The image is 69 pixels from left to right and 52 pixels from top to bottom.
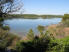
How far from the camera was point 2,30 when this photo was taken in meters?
7.54

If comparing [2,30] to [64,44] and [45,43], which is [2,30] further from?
[64,44]

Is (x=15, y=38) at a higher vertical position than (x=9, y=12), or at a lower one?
lower

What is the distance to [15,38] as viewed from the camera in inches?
345

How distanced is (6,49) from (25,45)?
38.7 inches

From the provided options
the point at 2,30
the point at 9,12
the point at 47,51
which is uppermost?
the point at 9,12

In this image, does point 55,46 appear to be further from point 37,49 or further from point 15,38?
point 15,38

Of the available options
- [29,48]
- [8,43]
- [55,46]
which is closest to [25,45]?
[29,48]

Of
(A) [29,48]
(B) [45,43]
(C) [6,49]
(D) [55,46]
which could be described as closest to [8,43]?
(C) [6,49]

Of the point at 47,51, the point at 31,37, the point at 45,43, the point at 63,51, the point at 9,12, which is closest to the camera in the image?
the point at 9,12

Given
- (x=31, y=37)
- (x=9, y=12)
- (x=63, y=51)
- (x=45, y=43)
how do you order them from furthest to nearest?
(x=31, y=37) → (x=45, y=43) → (x=63, y=51) → (x=9, y=12)

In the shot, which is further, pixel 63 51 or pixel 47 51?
pixel 47 51

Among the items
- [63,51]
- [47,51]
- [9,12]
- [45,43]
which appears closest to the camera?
[9,12]

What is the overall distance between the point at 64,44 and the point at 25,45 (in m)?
1.98

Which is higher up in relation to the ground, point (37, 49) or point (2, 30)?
point (2, 30)
